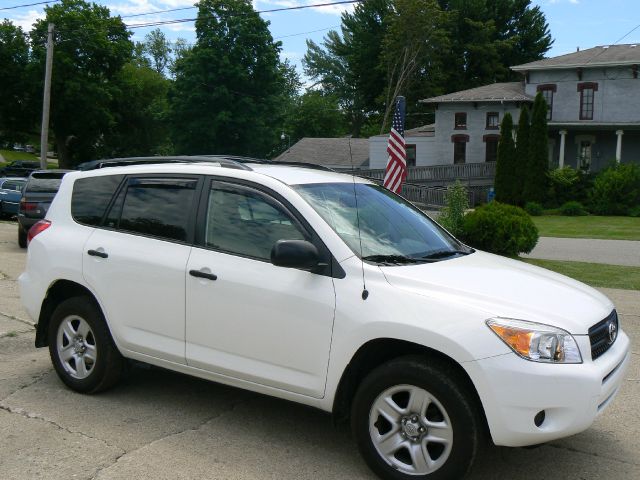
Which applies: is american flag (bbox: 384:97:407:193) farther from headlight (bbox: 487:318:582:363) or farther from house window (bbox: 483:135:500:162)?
house window (bbox: 483:135:500:162)

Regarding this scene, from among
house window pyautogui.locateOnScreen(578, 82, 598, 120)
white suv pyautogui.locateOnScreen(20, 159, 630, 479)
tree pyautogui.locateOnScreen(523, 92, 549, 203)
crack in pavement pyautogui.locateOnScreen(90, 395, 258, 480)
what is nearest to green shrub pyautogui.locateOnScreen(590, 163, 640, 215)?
tree pyautogui.locateOnScreen(523, 92, 549, 203)

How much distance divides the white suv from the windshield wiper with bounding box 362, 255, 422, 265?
0.02m

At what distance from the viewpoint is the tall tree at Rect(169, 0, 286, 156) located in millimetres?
55469

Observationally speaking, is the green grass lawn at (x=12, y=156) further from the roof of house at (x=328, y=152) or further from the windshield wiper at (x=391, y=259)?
the windshield wiper at (x=391, y=259)

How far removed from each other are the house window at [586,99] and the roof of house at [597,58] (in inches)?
58.9

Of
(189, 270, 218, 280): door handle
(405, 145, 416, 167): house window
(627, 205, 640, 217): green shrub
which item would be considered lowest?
(627, 205, 640, 217): green shrub

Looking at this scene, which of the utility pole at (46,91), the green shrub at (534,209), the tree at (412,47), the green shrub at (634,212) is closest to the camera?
the utility pole at (46,91)

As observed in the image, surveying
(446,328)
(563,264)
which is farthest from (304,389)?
(563,264)

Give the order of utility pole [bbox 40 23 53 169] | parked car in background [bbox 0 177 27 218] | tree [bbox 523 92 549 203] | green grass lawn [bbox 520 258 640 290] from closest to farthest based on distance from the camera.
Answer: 1. green grass lawn [bbox 520 258 640 290]
2. parked car in background [bbox 0 177 27 218]
3. utility pole [bbox 40 23 53 169]
4. tree [bbox 523 92 549 203]

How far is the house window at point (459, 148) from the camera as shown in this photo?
49000 millimetres

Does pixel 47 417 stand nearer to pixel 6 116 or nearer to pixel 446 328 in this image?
pixel 446 328

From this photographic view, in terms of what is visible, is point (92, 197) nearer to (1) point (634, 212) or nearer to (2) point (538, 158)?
(1) point (634, 212)

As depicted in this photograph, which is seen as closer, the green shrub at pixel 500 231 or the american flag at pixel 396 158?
the american flag at pixel 396 158

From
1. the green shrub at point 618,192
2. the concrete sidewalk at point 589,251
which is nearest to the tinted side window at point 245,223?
the concrete sidewalk at point 589,251
